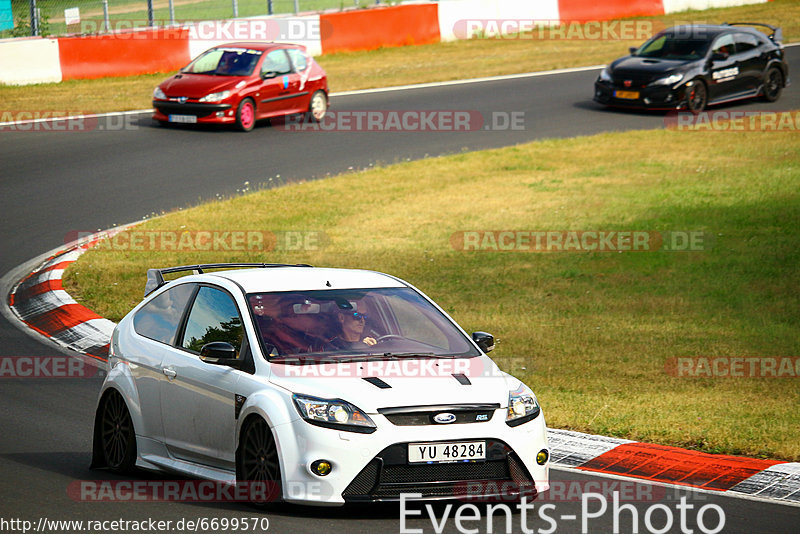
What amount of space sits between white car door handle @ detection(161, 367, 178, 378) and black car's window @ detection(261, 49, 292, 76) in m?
17.3

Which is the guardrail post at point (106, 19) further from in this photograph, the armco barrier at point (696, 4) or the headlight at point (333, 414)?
the headlight at point (333, 414)

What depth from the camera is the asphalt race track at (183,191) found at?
7.07m

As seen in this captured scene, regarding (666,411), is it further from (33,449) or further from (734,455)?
(33,449)

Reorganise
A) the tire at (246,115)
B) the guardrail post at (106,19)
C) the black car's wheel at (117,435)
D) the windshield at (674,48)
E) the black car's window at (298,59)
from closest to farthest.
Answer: the black car's wheel at (117,435), the tire at (246,115), the black car's window at (298,59), the windshield at (674,48), the guardrail post at (106,19)

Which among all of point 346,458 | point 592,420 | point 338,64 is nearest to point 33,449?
point 346,458

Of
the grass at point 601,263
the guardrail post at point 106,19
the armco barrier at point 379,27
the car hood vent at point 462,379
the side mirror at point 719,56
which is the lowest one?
the grass at point 601,263

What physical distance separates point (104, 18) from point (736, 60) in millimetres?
14742

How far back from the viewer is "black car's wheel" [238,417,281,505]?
6820 mm

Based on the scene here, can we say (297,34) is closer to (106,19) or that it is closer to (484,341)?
(106,19)

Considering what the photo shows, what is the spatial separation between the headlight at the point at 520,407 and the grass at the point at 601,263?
86.1 inches

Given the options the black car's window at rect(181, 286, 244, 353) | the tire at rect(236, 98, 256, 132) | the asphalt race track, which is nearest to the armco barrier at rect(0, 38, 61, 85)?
the asphalt race track

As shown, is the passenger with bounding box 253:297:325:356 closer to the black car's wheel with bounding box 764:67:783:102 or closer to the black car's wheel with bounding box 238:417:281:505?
the black car's wheel with bounding box 238:417:281:505

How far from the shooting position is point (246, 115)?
24.2 m

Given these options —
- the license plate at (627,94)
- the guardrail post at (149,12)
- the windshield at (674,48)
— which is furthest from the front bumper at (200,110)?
the windshield at (674,48)
